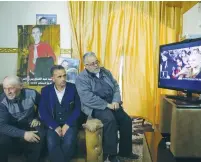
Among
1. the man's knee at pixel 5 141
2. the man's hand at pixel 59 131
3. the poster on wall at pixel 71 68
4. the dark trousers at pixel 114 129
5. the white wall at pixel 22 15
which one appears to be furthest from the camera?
the white wall at pixel 22 15

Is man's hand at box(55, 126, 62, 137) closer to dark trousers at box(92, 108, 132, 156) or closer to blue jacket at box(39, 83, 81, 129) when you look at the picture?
blue jacket at box(39, 83, 81, 129)

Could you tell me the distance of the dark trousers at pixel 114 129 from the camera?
221 centimetres

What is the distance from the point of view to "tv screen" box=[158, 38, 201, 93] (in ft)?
5.82

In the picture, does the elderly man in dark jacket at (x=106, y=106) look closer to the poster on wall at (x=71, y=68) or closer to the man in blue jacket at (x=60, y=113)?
the man in blue jacket at (x=60, y=113)

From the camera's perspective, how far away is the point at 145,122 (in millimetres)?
3932

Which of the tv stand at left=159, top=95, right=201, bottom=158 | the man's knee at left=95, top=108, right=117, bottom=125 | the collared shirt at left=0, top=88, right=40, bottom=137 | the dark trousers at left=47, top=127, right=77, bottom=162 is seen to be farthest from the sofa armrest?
the tv stand at left=159, top=95, right=201, bottom=158

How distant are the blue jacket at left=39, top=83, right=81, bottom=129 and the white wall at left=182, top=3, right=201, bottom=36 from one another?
5.19 ft

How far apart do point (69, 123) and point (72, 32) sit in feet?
6.53

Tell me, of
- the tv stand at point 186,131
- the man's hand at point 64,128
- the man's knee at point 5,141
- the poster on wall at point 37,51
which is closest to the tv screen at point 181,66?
the tv stand at point 186,131

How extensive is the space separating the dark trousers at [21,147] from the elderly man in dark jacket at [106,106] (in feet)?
1.92

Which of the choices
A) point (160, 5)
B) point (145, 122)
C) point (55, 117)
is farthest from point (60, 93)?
point (160, 5)

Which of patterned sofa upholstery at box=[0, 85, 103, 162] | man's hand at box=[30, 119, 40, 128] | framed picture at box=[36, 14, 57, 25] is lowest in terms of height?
patterned sofa upholstery at box=[0, 85, 103, 162]

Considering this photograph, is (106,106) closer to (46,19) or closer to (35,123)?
(35,123)

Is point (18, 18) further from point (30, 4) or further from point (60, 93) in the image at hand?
point (60, 93)
